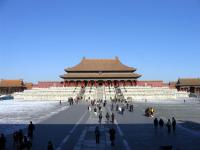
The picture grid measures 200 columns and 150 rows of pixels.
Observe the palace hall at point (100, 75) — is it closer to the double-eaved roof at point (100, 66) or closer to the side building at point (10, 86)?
the double-eaved roof at point (100, 66)

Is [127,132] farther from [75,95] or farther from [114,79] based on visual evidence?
[114,79]

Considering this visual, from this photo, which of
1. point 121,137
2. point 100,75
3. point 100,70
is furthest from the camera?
point 100,70

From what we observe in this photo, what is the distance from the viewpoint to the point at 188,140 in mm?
22188

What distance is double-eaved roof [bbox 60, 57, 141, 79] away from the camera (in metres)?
102

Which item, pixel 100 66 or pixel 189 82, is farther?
pixel 189 82

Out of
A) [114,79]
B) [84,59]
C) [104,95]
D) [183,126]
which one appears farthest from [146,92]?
[183,126]

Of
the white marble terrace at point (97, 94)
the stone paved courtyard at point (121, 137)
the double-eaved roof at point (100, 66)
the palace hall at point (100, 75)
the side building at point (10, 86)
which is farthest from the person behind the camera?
the side building at point (10, 86)

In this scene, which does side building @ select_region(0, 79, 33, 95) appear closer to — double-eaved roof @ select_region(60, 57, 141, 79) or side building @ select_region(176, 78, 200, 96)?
double-eaved roof @ select_region(60, 57, 141, 79)

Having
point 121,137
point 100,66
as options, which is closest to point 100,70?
point 100,66

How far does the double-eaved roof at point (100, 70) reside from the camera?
102m

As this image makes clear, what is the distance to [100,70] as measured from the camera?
350ft

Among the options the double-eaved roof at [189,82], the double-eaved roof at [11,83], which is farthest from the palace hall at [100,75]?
the double-eaved roof at [11,83]

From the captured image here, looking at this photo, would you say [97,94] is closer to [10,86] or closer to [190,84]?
[190,84]

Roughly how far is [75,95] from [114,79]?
2647 centimetres
